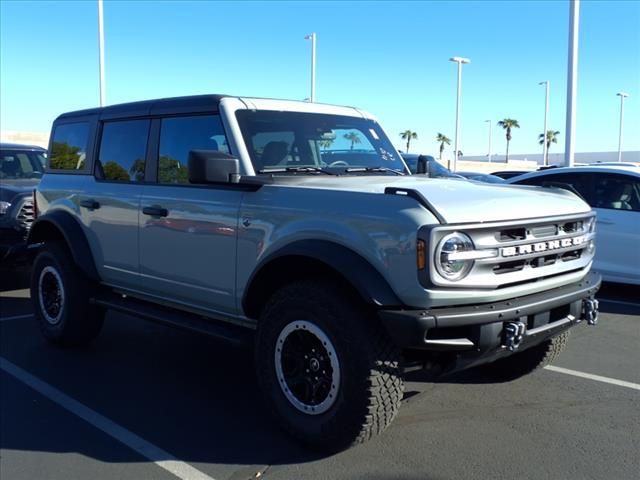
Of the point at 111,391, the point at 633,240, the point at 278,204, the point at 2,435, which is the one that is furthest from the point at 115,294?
the point at 633,240

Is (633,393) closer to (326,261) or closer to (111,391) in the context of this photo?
(326,261)

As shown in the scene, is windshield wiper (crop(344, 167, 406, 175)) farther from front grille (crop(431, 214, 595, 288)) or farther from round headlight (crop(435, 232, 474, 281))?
round headlight (crop(435, 232, 474, 281))

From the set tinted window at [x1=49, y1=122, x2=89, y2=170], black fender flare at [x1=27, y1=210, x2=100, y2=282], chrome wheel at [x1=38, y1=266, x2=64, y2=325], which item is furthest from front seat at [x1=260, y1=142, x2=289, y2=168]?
chrome wheel at [x1=38, y1=266, x2=64, y2=325]

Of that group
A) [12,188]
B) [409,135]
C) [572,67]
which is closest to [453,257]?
[12,188]

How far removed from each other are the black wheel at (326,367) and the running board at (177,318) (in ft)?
1.08

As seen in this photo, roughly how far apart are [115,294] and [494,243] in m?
3.47

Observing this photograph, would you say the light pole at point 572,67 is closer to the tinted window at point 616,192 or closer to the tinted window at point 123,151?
the tinted window at point 616,192

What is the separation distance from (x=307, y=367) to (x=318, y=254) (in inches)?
27.5

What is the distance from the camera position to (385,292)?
3215 millimetres

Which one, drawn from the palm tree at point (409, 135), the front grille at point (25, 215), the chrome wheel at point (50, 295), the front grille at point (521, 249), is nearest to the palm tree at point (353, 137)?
the front grille at point (521, 249)

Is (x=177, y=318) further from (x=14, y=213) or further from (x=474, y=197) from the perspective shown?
(x=14, y=213)

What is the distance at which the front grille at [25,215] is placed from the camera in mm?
8047

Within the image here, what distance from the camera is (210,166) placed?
3770 millimetres

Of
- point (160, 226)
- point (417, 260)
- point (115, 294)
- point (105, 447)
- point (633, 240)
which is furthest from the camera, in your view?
point (633, 240)
